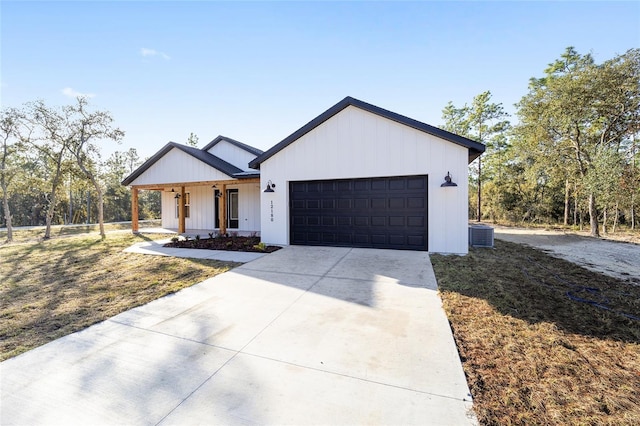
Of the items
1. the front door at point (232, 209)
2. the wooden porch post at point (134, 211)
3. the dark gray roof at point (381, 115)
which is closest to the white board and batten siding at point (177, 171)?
the wooden porch post at point (134, 211)

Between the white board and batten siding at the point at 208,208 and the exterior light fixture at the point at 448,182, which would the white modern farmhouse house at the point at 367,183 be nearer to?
the exterior light fixture at the point at 448,182

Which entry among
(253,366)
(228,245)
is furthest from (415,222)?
(253,366)

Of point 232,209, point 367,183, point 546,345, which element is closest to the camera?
point 546,345

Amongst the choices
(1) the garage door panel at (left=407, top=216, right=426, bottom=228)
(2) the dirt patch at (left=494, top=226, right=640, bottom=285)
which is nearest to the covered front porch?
(1) the garage door panel at (left=407, top=216, right=426, bottom=228)

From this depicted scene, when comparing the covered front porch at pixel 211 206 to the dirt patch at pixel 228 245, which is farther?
the covered front porch at pixel 211 206

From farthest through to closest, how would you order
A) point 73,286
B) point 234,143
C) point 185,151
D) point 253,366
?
point 234,143, point 185,151, point 73,286, point 253,366

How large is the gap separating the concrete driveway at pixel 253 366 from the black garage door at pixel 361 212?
401 centimetres

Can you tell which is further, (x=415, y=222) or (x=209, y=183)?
(x=209, y=183)

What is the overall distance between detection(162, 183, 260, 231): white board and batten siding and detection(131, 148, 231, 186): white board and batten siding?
208 cm

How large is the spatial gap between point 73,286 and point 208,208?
1015cm

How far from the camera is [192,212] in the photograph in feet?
51.8

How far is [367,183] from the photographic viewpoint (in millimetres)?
8844

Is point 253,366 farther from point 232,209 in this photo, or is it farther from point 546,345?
point 232,209

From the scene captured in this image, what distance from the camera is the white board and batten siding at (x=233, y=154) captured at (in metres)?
15.5
